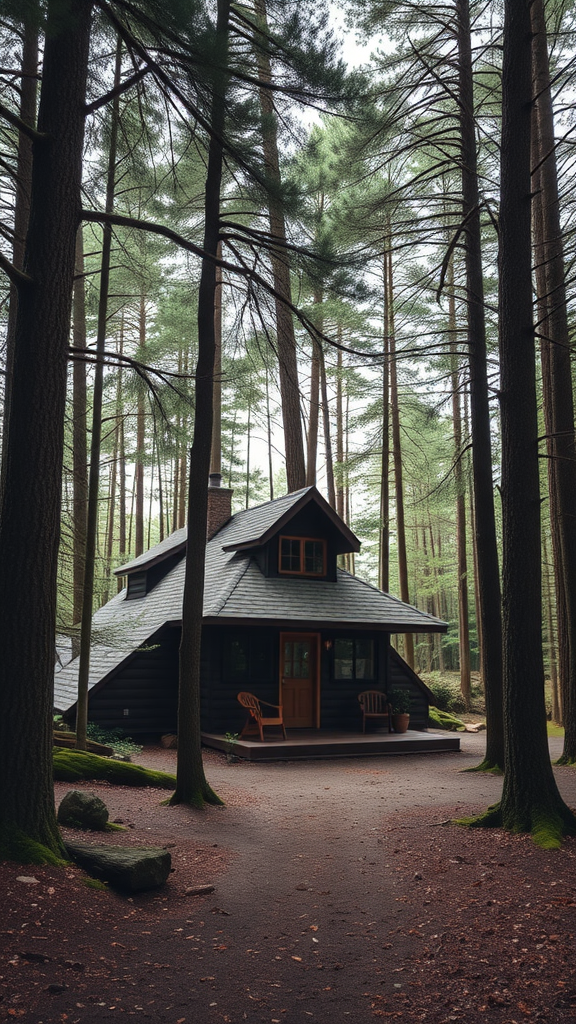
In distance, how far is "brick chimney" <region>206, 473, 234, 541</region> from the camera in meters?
20.1

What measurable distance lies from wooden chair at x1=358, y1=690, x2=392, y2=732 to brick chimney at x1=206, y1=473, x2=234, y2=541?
6311 millimetres

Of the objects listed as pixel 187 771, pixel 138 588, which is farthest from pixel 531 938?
pixel 138 588

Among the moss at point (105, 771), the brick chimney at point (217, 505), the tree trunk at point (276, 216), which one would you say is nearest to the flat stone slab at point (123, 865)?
the moss at point (105, 771)

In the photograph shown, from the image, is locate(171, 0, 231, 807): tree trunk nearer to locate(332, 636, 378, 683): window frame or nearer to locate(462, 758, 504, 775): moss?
locate(462, 758, 504, 775): moss

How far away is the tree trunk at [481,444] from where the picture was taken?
10984 mm

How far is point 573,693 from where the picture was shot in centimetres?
1093

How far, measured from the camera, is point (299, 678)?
15.8 m

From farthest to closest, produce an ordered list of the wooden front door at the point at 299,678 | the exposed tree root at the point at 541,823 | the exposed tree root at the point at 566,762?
1. the wooden front door at the point at 299,678
2. the exposed tree root at the point at 566,762
3. the exposed tree root at the point at 541,823

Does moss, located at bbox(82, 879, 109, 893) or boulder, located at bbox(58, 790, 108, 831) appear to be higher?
boulder, located at bbox(58, 790, 108, 831)

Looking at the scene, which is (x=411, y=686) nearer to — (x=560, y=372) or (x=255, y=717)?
(x=255, y=717)

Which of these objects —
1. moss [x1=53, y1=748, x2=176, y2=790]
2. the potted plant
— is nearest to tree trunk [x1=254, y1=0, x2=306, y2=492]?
moss [x1=53, y1=748, x2=176, y2=790]

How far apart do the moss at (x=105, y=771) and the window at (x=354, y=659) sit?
7.10 meters

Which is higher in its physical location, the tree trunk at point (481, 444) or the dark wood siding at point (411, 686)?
the tree trunk at point (481, 444)

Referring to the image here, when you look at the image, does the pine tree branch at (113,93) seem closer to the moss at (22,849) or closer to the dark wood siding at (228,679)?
the moss at (22,849)
